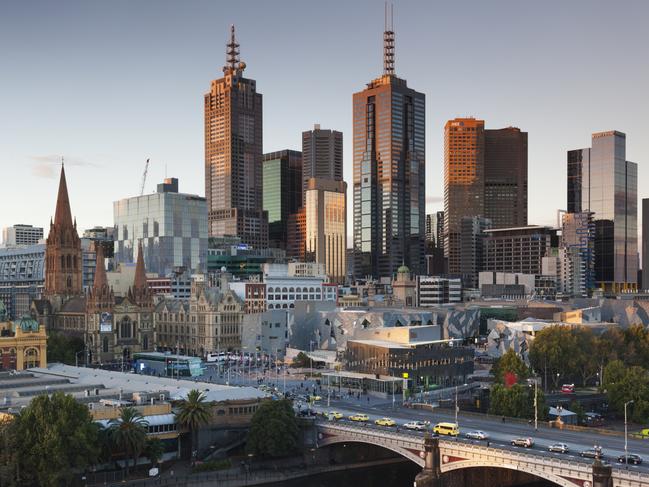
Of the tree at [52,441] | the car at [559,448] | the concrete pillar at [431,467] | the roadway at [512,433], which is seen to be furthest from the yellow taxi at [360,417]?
the tree at [52,441]

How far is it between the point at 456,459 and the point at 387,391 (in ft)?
209

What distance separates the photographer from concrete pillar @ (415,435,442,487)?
378 ft

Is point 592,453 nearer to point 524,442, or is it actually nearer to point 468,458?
point 524,442

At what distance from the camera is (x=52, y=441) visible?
11444 cm

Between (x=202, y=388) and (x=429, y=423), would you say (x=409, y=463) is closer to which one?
(x=429, y=423)

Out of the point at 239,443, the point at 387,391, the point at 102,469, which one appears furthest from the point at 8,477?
the point at 387,391

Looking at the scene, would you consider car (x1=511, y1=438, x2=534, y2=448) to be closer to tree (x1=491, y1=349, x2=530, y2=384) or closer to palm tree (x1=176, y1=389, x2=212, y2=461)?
palm tree (x1=176, y1=389, x2=212, y2=461)

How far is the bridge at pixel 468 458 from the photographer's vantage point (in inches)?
3858

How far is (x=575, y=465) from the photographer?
102 metres

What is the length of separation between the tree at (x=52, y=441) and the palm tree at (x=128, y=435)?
13.3ft

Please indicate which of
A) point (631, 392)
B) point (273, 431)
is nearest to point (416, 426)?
point (273, 431)

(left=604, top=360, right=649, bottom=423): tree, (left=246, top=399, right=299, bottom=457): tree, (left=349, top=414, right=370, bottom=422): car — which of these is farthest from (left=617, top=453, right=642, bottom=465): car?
(left=604, top=360, right=649, bottom=423): tree

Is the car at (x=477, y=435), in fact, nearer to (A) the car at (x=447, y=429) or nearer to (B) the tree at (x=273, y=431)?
(A) the car at (x=447, y=429)

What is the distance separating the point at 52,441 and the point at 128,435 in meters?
13.2
